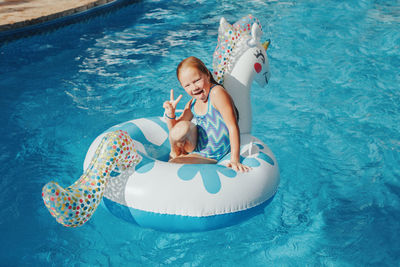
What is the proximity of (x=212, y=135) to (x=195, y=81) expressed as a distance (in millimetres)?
485

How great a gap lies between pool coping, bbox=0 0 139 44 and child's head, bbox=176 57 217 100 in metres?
5.25

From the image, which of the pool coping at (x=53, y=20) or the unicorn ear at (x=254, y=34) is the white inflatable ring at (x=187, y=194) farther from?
the pool coping at (x=53, y=20)

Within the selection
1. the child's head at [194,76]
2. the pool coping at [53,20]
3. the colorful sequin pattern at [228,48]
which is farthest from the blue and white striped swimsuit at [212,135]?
the pool coping at [53,20]

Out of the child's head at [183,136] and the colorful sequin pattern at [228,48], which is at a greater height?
the colorful sequin pattern at [228,48]

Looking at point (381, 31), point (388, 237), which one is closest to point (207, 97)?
point (388, 237)

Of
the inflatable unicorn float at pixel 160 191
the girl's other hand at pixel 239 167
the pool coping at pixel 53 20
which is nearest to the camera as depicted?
the inflatable unicorn float at pixel 160 191

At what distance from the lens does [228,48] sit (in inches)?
137

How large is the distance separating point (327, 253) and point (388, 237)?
0.57m

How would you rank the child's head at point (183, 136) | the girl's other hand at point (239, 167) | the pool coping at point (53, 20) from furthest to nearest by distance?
the pool coping at point (53, 20) → the child's head at point (183, 136) → the girl's other hand at point (239, 167)

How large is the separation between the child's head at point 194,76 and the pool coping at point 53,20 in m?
5.25

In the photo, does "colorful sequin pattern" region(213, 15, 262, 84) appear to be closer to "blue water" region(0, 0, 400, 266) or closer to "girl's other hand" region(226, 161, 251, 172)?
"girl's other hand" region(226, 161, 251, 172)

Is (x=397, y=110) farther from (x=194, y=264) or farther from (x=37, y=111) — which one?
(x=37, y=111)

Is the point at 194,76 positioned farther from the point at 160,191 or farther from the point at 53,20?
the point at 53,20

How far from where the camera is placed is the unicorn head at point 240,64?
11.1 feet
